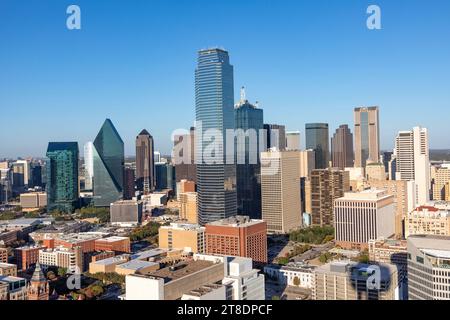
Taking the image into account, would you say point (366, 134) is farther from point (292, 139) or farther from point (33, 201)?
point (33, 201)

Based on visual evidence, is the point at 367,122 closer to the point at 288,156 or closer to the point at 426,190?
the point at 426,190

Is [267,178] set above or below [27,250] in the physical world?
above

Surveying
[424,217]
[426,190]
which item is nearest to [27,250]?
[424,217]

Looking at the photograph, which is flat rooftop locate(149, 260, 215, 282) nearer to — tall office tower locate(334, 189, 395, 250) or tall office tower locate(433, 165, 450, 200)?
tall office tower locate(334, 189, 395, 250)

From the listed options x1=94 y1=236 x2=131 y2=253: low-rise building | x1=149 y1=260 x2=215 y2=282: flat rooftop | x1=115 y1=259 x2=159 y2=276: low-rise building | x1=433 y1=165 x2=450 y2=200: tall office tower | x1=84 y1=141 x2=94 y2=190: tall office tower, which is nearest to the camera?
x1=149 y1=260 x2=215 y2=282: flat rooftop

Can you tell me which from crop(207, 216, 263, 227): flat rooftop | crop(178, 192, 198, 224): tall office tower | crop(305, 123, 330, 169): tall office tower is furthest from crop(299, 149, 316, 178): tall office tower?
crop(207, 216, 263, 227): flat rooftop

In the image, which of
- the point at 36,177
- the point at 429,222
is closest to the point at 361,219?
the point at 429,222

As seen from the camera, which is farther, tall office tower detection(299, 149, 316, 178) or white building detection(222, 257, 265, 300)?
tall office tower detection(299, 149, 316, 178)
